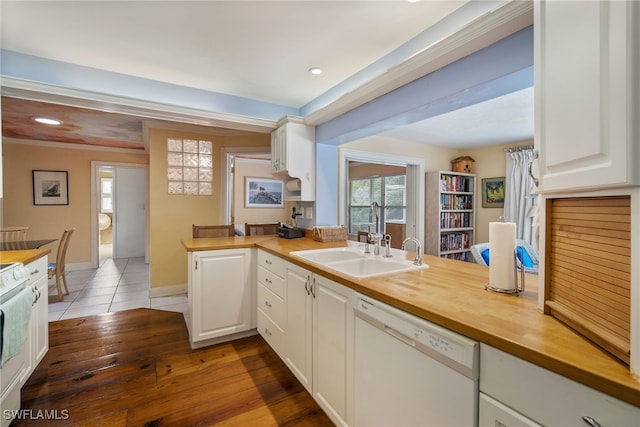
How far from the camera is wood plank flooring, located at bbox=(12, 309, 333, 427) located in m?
1.69

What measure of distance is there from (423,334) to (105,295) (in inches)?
172

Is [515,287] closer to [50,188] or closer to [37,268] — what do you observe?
[37,268]

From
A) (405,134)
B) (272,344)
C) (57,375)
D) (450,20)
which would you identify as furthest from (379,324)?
(405,134)

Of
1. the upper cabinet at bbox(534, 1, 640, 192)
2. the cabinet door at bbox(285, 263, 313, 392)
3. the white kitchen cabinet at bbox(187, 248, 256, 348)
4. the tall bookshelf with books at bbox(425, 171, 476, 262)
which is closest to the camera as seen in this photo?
the upper cabinet at bbox(534, 1, 640, 192)

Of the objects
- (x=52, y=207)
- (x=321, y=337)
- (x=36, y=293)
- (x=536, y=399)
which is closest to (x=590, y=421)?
(x=536, y=399)

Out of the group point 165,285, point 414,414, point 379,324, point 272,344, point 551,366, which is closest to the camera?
point 551,366

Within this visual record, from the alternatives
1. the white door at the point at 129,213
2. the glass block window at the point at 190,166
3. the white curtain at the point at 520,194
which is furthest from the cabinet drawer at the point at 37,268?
the white curtain at the point at 520,194

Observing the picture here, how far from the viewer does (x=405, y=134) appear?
3.99m

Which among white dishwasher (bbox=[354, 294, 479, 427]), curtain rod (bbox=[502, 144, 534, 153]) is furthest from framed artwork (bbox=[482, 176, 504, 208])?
white dishwasher (bbox=[354, 294, 479, 427])

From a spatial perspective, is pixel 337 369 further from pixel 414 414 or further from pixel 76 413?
pixel 76 413

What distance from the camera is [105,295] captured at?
3863 mm

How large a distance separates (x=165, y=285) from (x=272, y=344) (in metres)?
2.28

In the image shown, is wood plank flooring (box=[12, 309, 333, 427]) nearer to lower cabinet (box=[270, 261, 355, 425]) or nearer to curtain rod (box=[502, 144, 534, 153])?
lower cabinet (box=[270, 261, 355, 425])

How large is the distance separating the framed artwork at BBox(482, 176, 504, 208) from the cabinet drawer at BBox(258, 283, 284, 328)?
4.08m
